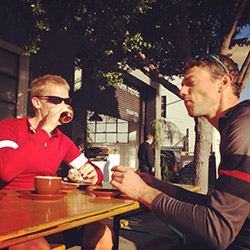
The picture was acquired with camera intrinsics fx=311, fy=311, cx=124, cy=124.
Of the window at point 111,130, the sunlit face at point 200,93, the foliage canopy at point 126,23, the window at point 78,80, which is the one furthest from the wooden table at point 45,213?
the window at point 111,130

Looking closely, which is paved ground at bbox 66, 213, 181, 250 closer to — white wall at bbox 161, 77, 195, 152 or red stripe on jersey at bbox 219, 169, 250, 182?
red stripe on jersey at bbox 219, 169, 250, 182

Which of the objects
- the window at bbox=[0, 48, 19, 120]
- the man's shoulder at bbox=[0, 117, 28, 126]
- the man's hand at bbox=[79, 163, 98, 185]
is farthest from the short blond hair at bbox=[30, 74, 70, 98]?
the window at bbox=[0, 48, 19, 120]

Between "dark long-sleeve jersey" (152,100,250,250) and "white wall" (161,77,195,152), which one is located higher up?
"white wall" (161,77,195,152)

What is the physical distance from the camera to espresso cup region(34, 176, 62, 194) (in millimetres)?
1685

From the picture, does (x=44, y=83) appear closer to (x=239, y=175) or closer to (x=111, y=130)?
(x=239, y=175)

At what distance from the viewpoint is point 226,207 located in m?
1.19

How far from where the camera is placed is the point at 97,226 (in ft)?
6.64

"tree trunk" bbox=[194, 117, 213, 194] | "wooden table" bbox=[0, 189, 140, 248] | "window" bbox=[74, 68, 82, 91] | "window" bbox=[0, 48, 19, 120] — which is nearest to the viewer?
"wooden table" bbox=[0, 189, 140, 248]

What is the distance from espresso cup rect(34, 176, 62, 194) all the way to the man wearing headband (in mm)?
342

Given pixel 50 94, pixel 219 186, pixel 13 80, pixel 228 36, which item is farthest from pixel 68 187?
pixel 13 80

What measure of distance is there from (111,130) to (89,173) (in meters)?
16.4

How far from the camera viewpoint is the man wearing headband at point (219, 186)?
47.1 inches

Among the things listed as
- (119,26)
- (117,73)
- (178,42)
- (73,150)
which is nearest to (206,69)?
(73,150)

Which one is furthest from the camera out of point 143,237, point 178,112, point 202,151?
point 178,112
